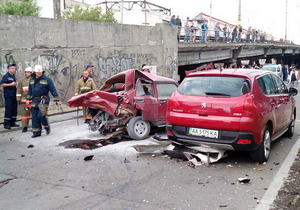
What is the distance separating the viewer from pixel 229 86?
217 inches

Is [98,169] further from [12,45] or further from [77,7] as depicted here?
[77,7]

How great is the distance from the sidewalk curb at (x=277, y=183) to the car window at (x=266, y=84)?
134 cm

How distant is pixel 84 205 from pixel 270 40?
45.7 meters

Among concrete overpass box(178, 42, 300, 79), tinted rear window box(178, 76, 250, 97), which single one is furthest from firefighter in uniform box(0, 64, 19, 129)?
concrete overpass box(178, 42, 300, 79)

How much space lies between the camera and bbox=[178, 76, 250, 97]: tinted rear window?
5.43m

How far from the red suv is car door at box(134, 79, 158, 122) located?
63.3 inches

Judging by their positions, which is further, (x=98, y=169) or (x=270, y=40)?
(x=270, y=40)

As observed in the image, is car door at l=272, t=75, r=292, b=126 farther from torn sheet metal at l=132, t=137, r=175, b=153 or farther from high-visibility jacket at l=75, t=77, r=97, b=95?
high-visibility jacket at l=75, t=77, r=97, b=95

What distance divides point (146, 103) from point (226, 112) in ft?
8.90

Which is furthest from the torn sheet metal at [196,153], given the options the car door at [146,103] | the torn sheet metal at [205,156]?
the car door at [146,103]

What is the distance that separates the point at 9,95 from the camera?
948 cm

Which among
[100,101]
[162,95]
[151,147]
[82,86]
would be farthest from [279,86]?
[82,86]

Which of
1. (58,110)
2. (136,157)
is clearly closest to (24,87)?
(58,110)

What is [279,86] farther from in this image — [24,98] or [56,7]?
[56,7]
